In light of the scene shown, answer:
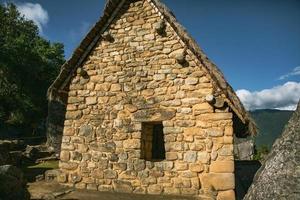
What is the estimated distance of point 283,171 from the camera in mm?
1514

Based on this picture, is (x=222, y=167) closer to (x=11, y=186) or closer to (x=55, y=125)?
(x=11, y=186)

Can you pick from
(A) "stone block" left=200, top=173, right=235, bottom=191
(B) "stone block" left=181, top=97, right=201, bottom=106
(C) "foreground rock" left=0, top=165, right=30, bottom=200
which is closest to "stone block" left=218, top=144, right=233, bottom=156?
(A) "stone block" left=200, top=173, right=235, bottom=191

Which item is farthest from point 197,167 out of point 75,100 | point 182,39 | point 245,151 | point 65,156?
point 245,151

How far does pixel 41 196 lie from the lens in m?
6.67

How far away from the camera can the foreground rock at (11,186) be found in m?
5.30

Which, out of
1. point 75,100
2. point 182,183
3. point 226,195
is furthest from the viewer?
point 75,100

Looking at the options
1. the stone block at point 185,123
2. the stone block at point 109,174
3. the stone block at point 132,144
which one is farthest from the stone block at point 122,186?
the stone block at point 185,123

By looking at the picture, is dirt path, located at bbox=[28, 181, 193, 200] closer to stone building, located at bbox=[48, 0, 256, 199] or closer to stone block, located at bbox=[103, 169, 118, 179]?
stone building, located at bbox=[48, 0, 256, 199]

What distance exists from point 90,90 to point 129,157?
2.32m

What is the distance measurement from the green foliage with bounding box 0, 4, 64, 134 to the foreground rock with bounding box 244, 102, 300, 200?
1020 inches

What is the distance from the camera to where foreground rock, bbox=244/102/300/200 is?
1468mm

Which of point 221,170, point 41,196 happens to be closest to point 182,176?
point 221,170

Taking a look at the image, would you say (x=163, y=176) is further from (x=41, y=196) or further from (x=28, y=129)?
(x=28, y=129)

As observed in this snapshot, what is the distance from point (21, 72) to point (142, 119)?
2267cm
